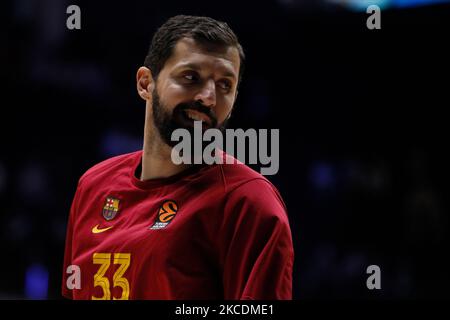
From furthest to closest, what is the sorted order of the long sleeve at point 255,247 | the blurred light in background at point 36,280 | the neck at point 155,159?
the blurred light in background at point 36,280 < the neck at point 155,159 < the long sleeve at point 255,247

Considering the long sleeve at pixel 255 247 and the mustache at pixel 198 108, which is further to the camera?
the mustache at pixel 198 108

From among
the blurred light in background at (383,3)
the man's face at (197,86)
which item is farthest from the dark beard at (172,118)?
the blurred light in background at (383,3)

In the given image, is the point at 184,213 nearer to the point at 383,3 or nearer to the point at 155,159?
the point at 155,159

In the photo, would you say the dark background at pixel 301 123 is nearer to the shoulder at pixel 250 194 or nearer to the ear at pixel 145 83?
the ear at pixel 145 83

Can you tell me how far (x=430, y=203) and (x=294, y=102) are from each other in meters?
1.38

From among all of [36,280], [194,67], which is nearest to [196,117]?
[194,67]

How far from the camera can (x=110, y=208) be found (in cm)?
199

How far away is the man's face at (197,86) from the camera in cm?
179

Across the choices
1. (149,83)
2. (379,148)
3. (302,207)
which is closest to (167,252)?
(149,83)

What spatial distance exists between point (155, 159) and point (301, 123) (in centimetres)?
359

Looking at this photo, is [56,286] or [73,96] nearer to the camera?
[56,286]

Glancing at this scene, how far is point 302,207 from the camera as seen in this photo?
17.3 feet
